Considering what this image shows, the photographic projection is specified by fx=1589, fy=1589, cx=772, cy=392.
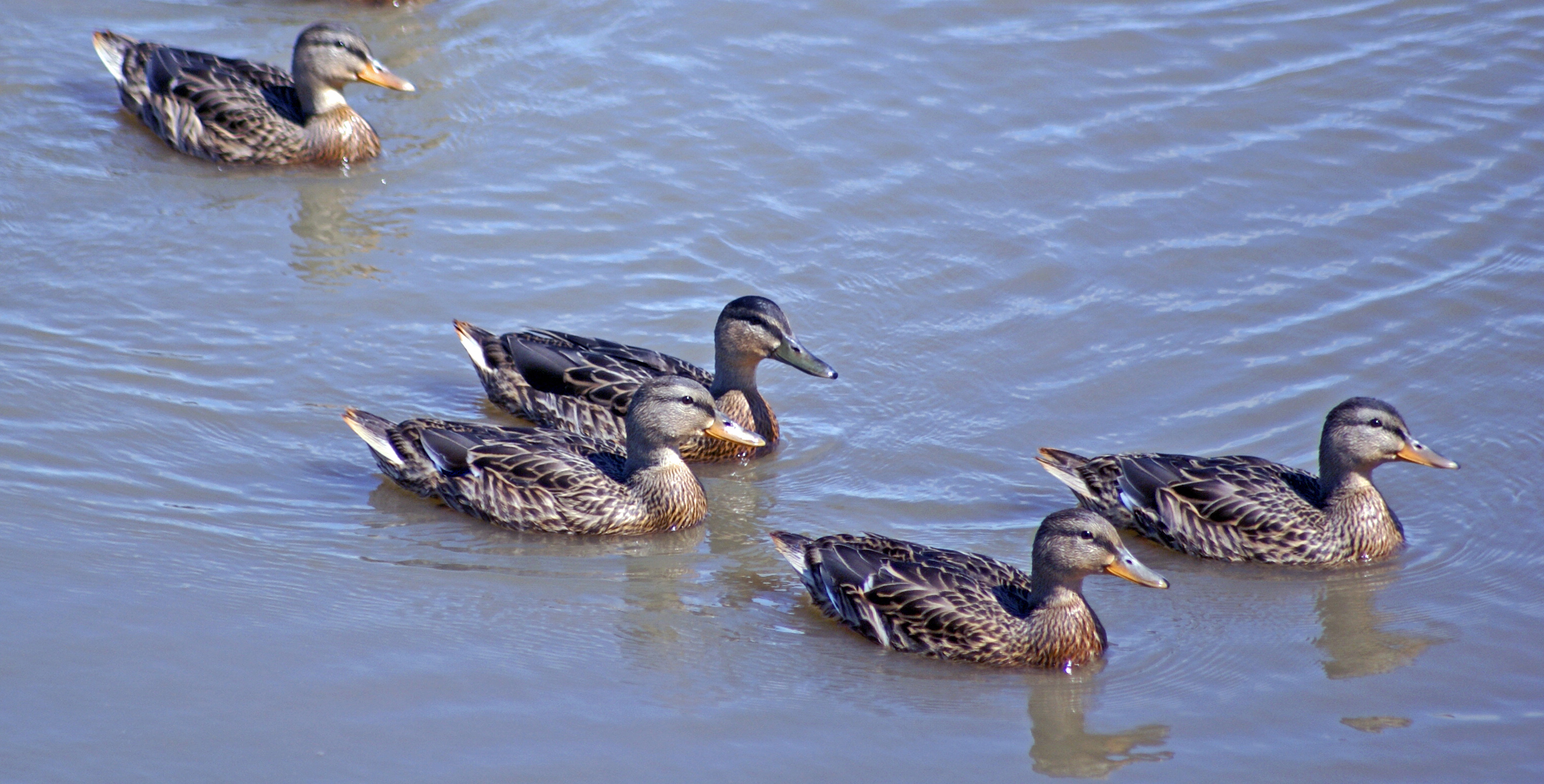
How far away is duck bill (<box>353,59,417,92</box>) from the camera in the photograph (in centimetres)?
1130

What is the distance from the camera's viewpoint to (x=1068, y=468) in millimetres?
7824

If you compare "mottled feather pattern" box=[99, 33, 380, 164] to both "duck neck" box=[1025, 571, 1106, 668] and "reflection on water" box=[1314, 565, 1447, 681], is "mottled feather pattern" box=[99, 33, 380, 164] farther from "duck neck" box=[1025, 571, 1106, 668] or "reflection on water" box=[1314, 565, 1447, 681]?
"reflection on water" box=[1314, 565, 1447, 681]

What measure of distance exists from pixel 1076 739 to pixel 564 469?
2851 millimetres

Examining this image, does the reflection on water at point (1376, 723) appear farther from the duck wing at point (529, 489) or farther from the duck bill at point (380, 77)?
the duck bill at point (380, 77)

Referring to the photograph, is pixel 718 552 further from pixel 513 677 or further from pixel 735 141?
pixel 735 141

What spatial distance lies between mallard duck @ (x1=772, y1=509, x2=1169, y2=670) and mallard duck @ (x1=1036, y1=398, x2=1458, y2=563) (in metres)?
0.96

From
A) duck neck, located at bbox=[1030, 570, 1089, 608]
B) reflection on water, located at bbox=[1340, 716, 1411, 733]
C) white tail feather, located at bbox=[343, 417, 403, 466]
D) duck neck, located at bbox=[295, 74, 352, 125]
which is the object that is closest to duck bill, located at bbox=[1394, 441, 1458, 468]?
reflection on water, located at bbox=[1340, 716, 1411, 733]

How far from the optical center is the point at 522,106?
469 inches

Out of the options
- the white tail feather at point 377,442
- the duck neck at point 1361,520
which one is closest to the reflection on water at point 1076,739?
the duck neck at point 1361,520

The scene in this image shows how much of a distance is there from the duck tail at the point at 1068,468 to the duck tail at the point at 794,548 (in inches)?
56.1

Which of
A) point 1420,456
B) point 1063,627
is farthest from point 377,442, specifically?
point 1420,456

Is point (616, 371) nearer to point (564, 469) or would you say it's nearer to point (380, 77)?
point (564, 469)

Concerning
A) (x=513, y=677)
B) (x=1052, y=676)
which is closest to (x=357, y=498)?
(x=513, y=677)

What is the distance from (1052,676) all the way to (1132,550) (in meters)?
1.50
